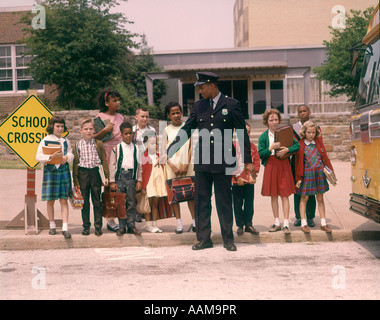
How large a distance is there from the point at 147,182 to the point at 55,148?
4.43ft

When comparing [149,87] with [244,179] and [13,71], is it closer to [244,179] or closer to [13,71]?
[13,71]

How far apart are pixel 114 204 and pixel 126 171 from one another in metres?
0.49

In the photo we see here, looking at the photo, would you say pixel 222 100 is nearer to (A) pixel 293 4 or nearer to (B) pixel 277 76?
(B) pixel 277 76

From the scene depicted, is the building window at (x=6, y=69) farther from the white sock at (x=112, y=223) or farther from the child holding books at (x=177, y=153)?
the child holding books at (x=177, y=153)

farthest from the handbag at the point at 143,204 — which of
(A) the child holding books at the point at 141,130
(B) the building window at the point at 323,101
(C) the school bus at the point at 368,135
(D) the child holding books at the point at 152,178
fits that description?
(B) the building window at the point at 323,101

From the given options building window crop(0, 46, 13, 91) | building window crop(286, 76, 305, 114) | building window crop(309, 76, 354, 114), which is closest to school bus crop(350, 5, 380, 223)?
building window crop(0, 46, 13, 91)

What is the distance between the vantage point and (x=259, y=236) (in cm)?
708

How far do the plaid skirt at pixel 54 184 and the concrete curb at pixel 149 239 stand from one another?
0.56 meters

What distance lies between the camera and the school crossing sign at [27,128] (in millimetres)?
7488

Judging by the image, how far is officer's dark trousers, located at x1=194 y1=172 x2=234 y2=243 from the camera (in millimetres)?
6594

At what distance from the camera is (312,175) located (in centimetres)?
718

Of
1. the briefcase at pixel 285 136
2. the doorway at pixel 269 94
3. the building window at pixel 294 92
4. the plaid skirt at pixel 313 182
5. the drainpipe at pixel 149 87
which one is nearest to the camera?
the briefcase at pixel 285 136
